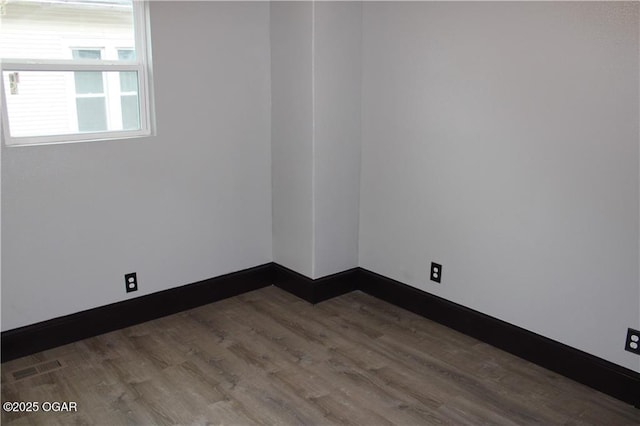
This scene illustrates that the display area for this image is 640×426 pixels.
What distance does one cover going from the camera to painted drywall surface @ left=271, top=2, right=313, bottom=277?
3.79 m

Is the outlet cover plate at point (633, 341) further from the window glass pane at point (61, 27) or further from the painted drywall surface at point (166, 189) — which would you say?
the window glass pane at point (61, 27)

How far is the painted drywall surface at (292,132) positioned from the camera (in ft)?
12.4

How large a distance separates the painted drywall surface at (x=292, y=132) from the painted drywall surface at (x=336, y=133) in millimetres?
59

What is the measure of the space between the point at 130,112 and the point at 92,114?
0.24m

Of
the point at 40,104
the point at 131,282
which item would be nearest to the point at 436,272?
the point at 131,282

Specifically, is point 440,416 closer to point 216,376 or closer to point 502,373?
point 502,373

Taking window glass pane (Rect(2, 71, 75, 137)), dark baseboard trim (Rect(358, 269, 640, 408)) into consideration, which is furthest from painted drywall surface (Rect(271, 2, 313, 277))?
window glass pane (Rect(2, 71, 75, 137))

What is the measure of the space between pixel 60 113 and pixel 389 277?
7.65 feet

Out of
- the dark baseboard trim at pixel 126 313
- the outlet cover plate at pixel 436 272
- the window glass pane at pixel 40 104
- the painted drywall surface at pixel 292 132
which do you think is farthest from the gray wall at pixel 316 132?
the window glass pane at pixel 40 104

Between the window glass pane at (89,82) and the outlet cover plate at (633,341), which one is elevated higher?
the window glass pane at (89,82)

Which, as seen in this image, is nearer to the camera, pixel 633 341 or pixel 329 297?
pixel 633 341

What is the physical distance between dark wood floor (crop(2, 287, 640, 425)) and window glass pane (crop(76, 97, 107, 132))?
1258 millimetres

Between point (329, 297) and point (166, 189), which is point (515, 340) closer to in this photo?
point (329, 297)

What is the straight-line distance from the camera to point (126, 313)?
3.64 metres
